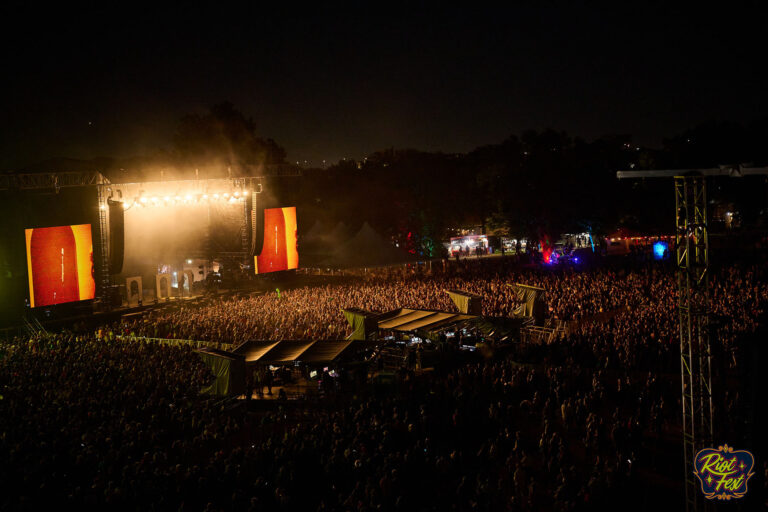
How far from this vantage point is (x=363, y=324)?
481 inches

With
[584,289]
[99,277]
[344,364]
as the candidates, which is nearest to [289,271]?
[99,277]

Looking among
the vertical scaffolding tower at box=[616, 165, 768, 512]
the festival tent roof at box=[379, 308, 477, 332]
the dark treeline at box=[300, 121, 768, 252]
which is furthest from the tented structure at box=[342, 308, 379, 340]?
the dark treeline at box=[300, 121, 768, 252]

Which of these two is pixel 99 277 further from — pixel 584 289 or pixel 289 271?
pixel 584 289

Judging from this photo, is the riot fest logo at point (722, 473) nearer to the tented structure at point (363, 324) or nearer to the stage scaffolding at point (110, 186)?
the tented structure at point (363, 324)

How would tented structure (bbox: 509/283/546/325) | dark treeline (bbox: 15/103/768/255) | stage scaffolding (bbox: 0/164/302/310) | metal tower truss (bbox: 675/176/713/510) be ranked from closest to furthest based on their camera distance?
metal tower truss (bbox: 675/176/713/510)
tented structure (bbox: 509/283/546/325)
stage scaffolding (bbox: 0/164/302/310)
dark treeline (bbox: 15/103/768/255)

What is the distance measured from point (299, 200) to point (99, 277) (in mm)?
25277

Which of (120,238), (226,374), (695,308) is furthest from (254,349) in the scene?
(120,238)

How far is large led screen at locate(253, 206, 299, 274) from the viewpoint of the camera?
72.9 ft

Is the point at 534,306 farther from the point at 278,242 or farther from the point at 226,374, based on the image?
the point at 278,242

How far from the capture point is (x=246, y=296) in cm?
2034

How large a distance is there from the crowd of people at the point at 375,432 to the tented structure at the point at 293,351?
2.72 ft

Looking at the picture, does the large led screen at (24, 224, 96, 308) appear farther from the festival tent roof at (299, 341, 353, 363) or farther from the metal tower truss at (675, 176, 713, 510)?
the metal tower truss at (675, 176, 713, 510)

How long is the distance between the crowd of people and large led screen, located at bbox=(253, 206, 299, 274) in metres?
10.4

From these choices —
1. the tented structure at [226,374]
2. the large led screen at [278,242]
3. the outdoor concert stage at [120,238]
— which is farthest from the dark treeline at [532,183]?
the tented structure at [226,374]
